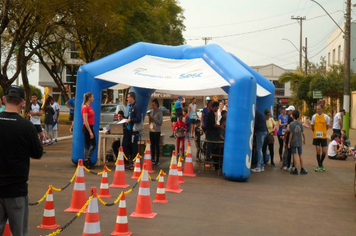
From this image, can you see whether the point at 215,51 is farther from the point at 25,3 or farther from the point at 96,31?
the point at 96,31

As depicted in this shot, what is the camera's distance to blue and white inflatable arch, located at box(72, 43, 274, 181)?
37.7ft

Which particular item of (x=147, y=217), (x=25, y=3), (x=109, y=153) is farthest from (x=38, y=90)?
(x=147, y=217)

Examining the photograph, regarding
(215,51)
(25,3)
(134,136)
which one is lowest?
(134,136)

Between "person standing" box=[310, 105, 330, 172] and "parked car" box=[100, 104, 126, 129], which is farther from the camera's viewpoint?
"parked car" box=[100, 104, 126, 129]

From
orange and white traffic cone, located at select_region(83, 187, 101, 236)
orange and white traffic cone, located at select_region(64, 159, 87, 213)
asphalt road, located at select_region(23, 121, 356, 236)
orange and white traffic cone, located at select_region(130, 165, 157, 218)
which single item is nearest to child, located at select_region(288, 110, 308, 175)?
asphalt road, located at select_region(23, 121, 356, 236)

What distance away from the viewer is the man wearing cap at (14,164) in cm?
460

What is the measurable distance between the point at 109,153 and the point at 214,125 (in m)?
3.39

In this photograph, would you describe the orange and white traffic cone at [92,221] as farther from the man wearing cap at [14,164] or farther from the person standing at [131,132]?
the person standing at [131,132]

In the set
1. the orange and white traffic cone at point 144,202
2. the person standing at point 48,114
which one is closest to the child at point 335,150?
the person standing at point 48,114

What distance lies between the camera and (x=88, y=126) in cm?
1210

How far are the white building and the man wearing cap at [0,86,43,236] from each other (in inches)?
1573

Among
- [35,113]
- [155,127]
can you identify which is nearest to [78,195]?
[155,127]

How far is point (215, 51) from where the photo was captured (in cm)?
1325

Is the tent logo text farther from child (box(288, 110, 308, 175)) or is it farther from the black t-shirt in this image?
the black t-shirt
